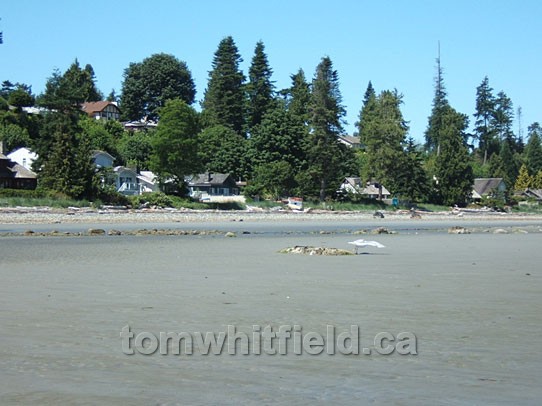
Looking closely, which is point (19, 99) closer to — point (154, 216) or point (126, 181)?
point (126, 181)

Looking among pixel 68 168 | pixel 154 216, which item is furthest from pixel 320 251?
pixel 68 168

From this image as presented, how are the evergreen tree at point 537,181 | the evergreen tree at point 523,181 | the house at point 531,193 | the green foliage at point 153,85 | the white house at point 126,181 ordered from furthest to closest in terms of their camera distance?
the green foliage at point 153,85
the evergreen tree at point 523,181
the evergreen tree at point 537,181
the house at point 531,193
the white house at point 126,181

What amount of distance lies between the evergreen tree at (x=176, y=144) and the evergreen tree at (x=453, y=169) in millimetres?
34886

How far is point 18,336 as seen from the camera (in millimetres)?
8969

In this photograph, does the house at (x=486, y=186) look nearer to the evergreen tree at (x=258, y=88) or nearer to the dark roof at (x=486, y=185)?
the dark roof at (x=486, y=185)

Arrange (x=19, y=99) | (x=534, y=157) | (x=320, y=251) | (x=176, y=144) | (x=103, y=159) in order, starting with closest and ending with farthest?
(x=320, y=251), (x=176, y=144), (x=103, y=159), (x=19, y=99), (x=534, y=157)

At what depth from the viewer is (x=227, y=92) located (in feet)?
363

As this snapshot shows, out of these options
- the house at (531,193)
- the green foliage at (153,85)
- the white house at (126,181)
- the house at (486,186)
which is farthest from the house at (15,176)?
the house at (531,193)

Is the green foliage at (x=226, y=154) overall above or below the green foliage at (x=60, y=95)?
below

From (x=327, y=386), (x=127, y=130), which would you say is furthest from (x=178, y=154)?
(x=327, y=386)

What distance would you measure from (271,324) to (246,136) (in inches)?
4004

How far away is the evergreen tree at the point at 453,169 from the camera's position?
301 ft

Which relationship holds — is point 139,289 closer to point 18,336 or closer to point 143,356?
point 18,336

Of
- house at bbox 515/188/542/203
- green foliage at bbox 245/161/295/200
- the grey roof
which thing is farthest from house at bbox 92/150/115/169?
house at bbox 515/188/542/203
